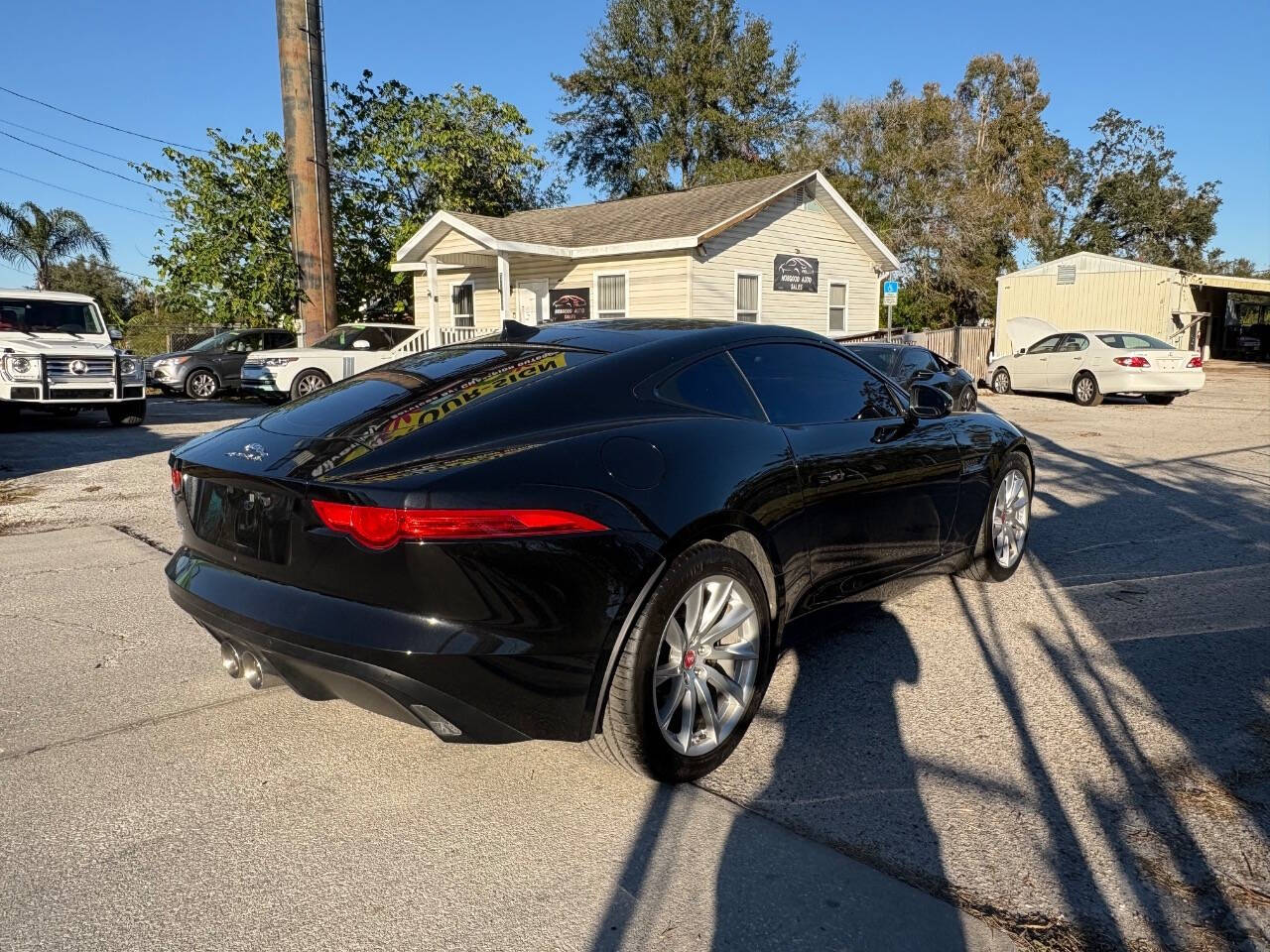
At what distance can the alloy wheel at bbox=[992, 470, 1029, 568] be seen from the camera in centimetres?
522

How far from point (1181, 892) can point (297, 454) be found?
110 inches

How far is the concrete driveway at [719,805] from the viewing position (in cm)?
237

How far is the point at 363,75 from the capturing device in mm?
25688

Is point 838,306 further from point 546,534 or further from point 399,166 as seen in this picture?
point 546,534

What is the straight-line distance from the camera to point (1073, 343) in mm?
19281

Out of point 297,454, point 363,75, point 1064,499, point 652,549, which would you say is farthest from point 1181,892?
point 363,75

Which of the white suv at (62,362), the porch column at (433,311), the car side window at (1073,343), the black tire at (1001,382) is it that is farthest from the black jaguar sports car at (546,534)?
the black tire at (1001,382)

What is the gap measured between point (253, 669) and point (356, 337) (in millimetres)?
16265

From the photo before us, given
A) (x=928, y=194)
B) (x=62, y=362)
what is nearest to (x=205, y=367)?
(x=62, y=362)

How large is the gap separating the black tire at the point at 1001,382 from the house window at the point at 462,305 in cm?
1216

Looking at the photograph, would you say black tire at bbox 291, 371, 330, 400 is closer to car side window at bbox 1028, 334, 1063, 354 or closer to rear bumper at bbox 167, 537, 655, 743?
car side window at bbox 1028, 334, 1063, 354

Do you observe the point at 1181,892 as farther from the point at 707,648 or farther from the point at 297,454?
the point at 297,454

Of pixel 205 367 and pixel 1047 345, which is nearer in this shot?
pixel 1047 345

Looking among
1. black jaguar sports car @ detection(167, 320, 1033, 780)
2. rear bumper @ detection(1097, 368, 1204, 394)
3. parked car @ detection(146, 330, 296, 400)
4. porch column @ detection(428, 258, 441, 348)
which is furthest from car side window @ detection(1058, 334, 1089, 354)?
black jaguar sports car @ detection(167, 320, 1033, 780)
